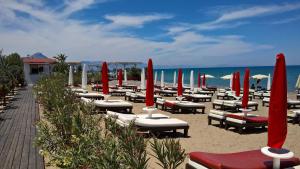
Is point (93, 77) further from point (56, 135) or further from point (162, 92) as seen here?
point (56, 135)

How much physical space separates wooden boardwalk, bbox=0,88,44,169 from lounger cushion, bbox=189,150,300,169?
9.05 ft

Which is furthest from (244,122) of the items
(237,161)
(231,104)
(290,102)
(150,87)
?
(290,102)

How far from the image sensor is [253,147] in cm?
806

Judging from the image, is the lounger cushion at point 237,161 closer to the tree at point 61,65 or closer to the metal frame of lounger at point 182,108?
the metal frame of lounger at point 182,108

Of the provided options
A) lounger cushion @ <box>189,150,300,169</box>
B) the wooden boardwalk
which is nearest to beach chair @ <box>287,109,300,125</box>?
lounger cushion @ <box>189,150,300,169</box>

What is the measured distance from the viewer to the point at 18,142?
7508 millimetres

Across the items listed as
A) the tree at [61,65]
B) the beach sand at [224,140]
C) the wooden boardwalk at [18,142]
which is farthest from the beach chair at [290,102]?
the tree at [61,65]

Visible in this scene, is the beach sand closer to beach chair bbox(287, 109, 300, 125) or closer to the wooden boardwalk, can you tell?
beach chair bbox(287, 109, 300, 125)

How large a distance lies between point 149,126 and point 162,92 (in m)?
13.5

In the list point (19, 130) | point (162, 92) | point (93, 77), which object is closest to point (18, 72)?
point (93, 77)

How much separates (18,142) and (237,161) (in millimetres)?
4992

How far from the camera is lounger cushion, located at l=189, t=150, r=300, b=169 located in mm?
4664

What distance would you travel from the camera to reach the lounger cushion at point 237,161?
4664 mm

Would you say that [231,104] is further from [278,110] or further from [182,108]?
[278,110]
